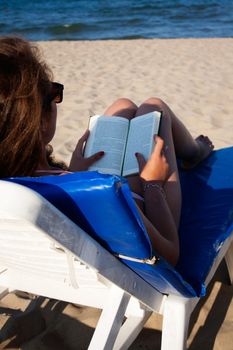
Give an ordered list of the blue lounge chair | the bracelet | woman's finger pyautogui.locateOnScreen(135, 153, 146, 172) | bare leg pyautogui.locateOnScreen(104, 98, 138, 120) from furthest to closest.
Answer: bare leg pyautogui.locateOnScreen(104, 98, 138, 120) < woman's finger pyautogui.locateOnScreen(135, 153, 146, 172) < the bracelet < the blue lounge chair

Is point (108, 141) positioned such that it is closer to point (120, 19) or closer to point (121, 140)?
point (121, 140)

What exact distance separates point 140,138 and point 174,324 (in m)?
0.75

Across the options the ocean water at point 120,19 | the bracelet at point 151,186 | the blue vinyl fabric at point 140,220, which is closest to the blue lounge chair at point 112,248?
the blue vinyl fabric at point 140,220

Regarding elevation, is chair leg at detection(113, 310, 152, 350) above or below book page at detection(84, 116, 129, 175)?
below

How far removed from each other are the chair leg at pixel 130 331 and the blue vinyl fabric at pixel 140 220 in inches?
6.5

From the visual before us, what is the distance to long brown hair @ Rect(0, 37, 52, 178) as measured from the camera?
47.7 inches

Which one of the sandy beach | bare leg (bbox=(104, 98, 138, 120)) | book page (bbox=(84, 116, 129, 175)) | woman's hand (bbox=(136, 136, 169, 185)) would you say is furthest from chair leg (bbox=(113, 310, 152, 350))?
bare leg (bbox=(104, 98, 138, 120))

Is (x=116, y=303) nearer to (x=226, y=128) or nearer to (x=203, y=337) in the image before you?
(x=203, y=337)

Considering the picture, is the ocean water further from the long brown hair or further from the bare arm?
the long brown hair

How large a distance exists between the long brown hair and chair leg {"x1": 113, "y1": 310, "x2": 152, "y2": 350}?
2.25 feet

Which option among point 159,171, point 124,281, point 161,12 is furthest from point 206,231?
point 161,12

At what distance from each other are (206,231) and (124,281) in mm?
740

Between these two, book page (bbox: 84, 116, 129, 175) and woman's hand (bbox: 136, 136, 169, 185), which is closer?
woman's hand (bbox: 136, 136, 169, 185)

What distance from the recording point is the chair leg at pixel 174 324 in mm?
1588
